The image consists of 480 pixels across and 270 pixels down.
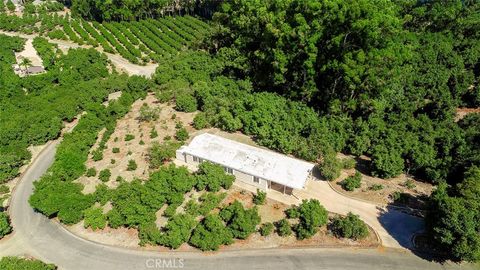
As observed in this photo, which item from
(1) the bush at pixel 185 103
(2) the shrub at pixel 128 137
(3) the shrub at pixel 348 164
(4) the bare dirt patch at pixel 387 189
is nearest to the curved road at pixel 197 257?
(4) the bare dirt patch at pixel 387 189

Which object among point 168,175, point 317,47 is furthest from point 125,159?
point 317,47

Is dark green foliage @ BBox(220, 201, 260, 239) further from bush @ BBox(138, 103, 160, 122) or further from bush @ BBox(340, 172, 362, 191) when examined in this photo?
bush @ BBox(138, 103, 160, 122)

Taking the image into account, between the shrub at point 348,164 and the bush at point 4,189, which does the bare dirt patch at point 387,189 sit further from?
the bush at point 4,189

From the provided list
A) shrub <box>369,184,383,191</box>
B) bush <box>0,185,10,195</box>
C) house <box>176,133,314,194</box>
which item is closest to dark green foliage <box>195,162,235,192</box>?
house <box>176,133,314,194</box>

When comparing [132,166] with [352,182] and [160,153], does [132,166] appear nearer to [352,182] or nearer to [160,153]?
[160,153]

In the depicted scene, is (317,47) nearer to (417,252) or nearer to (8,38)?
(417,252)
